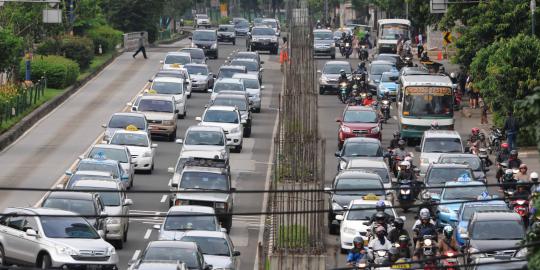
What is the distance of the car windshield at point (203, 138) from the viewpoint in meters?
47.3

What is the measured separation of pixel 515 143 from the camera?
165 feet

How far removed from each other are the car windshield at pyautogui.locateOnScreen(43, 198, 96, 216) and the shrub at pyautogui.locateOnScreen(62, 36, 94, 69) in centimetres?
4092

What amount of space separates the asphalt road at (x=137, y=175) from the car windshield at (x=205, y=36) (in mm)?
9154

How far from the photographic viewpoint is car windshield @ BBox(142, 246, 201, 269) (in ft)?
92.2

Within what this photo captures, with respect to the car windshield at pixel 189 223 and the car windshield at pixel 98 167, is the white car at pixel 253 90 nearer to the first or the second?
the car windshield at pixel 98 167

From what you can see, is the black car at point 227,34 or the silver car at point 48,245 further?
the black car at point 227,34

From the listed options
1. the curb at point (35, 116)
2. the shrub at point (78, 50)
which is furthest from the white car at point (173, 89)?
the shrub at point (78, 50)

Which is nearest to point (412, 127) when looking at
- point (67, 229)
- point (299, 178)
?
point (299, 178)

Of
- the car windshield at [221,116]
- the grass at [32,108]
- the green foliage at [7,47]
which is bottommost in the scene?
the grass at [32,108]

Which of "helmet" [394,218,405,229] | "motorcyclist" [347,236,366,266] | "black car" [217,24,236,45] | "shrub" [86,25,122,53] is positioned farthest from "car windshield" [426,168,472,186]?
"black car" [217,24,236,45]

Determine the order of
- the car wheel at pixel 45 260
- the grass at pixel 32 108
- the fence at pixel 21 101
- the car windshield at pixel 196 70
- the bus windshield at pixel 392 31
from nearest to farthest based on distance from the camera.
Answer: the car wheel at pixel 45 260, the grass at pixel 32 108, the fence at pixel 21 101, the car windshield at pixel 196 70, the bus windshield at pixel 392 31

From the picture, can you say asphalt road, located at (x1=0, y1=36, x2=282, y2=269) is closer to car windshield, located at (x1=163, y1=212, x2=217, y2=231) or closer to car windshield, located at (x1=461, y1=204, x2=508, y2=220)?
car windshield, located at (x1=163, y1=212, x2=217, y2=231)

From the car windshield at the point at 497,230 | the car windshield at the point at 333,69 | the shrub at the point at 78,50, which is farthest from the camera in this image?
the shrub at the point at 78,50

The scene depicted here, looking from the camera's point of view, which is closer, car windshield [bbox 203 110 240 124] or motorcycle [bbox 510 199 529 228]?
motorcycle [bbox 510 199 529 228]
